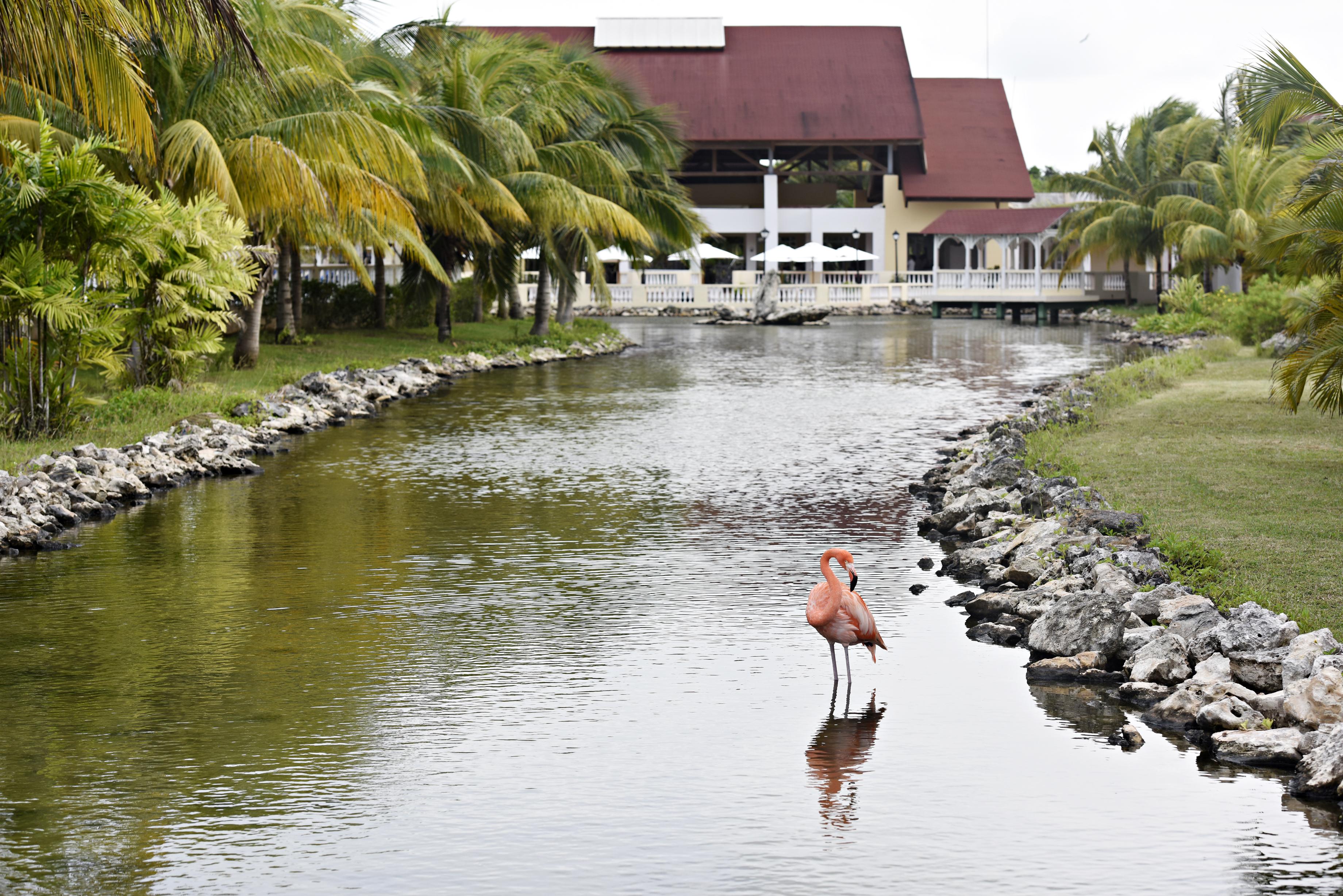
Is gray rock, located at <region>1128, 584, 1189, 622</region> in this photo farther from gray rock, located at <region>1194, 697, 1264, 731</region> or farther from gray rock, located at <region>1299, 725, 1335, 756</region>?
gray rock, located at <region>1299, 725, 1335, 756</region>

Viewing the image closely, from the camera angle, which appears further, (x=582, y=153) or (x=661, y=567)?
A: (x=582, y=153)

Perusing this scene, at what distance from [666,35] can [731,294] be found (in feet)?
41.8

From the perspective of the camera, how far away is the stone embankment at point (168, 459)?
1229 cm

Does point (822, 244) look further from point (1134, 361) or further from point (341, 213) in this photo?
point (341, 213)

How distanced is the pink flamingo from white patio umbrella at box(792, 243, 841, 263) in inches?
2079

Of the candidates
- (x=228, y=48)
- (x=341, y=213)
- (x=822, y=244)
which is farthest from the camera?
(x=822, y=244)

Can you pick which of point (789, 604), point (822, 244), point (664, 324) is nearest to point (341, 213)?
point (789, 604)

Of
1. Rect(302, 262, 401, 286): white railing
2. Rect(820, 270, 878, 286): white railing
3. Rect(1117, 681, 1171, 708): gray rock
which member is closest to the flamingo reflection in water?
Rect(1117, 681, 1171, 708): gray rock

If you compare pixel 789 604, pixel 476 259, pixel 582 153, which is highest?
pixel 582 153

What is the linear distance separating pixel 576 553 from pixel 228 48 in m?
12.1

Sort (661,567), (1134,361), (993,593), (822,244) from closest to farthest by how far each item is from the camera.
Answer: (993,593) < (661,567) < (1134,361) < (822,244)

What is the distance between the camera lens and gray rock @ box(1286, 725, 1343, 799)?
6301mm

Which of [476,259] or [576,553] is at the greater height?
[476,259]

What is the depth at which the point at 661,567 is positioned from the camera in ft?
36.3
